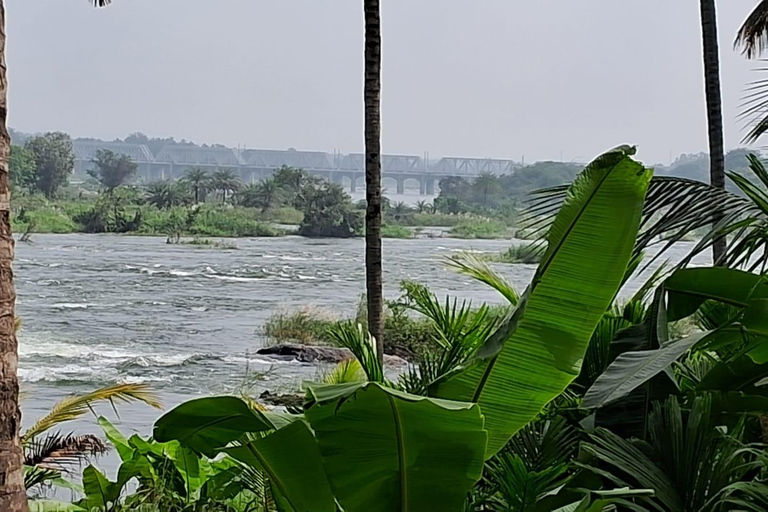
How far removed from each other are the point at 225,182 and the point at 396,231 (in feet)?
3.59

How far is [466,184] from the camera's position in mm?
5027

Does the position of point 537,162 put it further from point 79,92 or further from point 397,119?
point 79,92

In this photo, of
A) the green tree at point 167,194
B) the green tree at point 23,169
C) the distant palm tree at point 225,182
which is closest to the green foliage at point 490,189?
the distant palm tree at point 225,182

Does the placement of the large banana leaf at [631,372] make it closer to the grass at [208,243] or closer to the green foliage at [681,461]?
the green foliage at [681,461]

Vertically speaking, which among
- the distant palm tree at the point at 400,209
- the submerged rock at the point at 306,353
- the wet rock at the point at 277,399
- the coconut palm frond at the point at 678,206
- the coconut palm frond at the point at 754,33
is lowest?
the wet rock at the point at 277,399

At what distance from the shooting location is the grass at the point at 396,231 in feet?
17.0

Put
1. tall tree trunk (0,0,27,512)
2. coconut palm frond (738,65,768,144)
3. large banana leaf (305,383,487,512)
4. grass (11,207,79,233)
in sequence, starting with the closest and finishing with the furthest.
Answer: large banana leaf (305,383,487,512) < tall tree trunk (0,0,27,512) < coconut palm frond (738,65,768,144) < grass (11,207,79,233)

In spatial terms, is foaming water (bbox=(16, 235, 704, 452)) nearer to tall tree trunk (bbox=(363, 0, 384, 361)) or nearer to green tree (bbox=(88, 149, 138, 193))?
green tree (bbox=(88, 149, 138, 193))

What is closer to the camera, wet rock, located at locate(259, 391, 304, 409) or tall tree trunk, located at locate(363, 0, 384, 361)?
tall tree trunk, located at locate(363, 0, 384, 361)

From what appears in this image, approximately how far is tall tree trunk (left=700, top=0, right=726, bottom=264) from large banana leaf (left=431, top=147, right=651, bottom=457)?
8.75ft

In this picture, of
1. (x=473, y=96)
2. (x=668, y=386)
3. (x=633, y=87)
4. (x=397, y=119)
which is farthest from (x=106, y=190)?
(x=668, y=386)

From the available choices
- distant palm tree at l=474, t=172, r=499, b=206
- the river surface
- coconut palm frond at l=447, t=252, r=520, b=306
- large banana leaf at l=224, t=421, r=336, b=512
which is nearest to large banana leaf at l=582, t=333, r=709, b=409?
large banana leaf at l=224, t=421, r=336, b=512

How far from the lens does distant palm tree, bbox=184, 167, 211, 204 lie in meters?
4.99

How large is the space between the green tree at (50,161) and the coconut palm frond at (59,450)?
1.86 m
